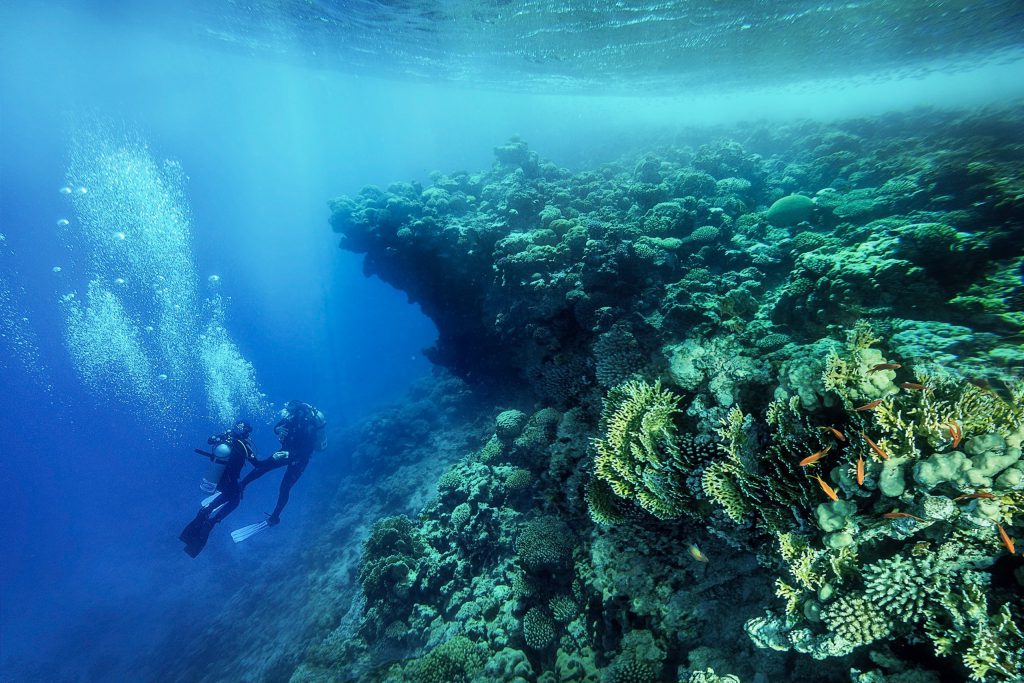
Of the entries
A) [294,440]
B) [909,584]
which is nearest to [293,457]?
[294,440]

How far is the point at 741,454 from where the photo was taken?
144 inches

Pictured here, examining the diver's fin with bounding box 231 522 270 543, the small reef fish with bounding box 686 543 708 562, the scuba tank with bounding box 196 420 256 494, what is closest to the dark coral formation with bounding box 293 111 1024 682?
the small reef fish with bounding box 686 543 708 562

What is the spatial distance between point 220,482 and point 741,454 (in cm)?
1350

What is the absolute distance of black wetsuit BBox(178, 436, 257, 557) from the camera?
36.4 ft

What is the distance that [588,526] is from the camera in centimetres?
571

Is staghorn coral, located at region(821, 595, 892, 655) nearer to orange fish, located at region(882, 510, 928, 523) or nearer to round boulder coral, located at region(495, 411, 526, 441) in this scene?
orange fish, located at region(882, 510, 928, 523)

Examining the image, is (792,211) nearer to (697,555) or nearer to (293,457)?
(697,555)

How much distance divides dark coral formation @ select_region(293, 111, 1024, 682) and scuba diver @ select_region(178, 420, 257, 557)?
5552 mm

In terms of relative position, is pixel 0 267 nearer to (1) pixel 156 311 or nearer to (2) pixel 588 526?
(1) pixel 156 311

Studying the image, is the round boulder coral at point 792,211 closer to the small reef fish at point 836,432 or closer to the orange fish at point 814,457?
the small reef fish at point 836,432

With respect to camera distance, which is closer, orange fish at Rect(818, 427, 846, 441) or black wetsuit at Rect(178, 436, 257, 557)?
orange fish at Rect(818, 427, 846, 441)

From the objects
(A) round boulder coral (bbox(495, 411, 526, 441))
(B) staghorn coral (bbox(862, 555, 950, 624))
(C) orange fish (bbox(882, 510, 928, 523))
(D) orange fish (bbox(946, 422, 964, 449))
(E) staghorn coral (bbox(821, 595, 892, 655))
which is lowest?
(A) round boulder coral (bbox(495, 411, 526, 441))

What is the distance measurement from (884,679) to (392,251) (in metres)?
13.8

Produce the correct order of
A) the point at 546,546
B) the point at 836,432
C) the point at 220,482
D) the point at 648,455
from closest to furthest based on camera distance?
the point at 836,432 → the point at 648,455 → the point at 546,546 → the point at 220,482
